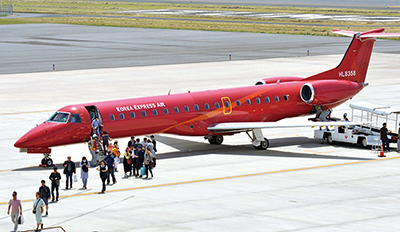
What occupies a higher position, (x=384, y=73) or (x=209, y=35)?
(x=209, y=35)

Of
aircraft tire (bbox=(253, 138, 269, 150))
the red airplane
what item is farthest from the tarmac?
the red airplane

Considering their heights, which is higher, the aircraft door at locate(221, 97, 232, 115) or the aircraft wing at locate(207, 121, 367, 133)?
the aircraft door at locate(221, 97, 232, 115)

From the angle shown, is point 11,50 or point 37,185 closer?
point 37,185

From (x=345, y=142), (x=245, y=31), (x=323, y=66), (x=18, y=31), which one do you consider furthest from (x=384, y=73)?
(x=18, y=31)

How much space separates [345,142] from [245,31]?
71217mm

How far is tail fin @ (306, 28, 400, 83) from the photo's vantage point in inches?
1585

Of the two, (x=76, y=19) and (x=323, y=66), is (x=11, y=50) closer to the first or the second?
(x=323, y=66)

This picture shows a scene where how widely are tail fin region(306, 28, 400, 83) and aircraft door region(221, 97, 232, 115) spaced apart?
277 inches

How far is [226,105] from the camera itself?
117 ft

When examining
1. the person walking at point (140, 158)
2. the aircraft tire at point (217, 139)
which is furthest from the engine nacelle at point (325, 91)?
the person walking at point (140, 158)

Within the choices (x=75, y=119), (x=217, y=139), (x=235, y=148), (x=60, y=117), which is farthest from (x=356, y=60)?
(x=60, y=117)

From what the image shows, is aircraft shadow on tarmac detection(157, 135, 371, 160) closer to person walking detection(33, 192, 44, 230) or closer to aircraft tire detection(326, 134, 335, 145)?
aircraft tire detection(326, 134, 335, 145)

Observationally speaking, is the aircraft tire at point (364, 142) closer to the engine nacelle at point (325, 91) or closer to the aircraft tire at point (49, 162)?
the engine nacelle at point (325, 91)

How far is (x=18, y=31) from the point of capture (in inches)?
4289
